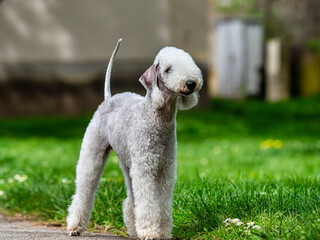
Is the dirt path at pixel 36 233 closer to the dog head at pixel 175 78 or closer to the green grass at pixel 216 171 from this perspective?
the green grass at pixel 216 171

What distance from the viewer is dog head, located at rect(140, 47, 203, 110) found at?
3314 millimetres

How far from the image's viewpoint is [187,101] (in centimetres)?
354

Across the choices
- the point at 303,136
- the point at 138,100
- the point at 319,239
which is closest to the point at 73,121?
the point at 303,136

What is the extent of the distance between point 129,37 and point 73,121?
2233 mm

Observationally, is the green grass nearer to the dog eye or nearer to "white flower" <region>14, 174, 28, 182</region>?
"white flower" <region>14, 174, 28, 182</region>

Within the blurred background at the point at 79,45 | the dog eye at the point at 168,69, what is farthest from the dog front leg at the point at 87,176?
the blurred background at the point at 79,45

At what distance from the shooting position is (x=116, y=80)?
42.1 feet

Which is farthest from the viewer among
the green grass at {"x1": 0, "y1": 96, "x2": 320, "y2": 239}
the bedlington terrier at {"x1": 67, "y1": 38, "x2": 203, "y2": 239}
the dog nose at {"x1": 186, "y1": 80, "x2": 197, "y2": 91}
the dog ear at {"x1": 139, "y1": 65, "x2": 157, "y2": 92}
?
the green grass at {"x1": 0, "y1": 96, "x2": 320, "y2": 239}

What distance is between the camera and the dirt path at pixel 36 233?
12.7ft

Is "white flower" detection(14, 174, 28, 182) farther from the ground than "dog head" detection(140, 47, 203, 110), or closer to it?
closer to it

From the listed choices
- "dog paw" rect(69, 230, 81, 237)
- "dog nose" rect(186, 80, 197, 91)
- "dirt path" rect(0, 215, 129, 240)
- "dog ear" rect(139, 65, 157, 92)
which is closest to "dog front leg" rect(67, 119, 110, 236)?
"dog paw" rect(69, 230, 81, 237)

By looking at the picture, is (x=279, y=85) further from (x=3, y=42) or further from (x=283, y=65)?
(x=3, y=42)

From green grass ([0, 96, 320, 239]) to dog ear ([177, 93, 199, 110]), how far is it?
72cm

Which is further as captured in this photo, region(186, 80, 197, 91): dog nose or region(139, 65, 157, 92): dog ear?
region(139, 65, 157, 92): dog ear
